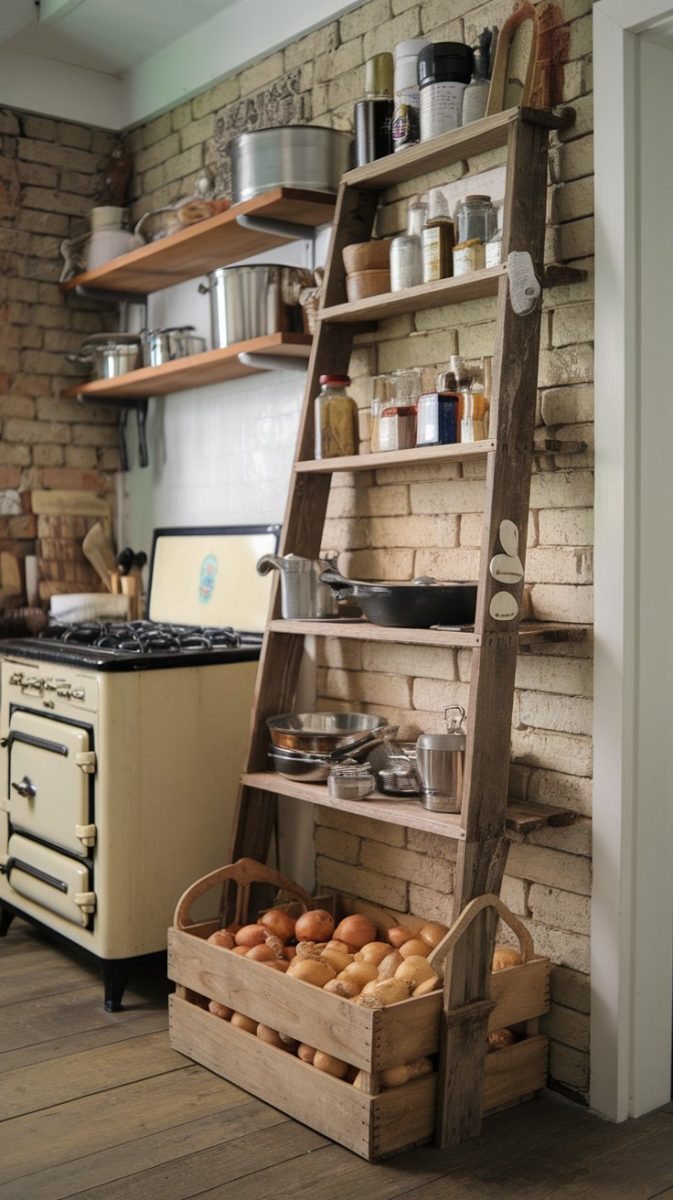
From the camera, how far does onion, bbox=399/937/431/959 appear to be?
8.72ft

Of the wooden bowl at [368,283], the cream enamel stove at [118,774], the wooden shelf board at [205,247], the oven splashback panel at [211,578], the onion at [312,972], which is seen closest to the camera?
the onion at [312,972]

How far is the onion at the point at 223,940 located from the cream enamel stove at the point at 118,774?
1.31 feet

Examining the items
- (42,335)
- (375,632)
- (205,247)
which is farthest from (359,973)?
(42,335)

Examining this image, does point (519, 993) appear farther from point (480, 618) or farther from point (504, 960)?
point (480, 618)

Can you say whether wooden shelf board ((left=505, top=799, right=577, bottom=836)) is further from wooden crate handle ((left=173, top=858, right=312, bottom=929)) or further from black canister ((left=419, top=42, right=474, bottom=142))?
black canister ((left=419, top=42, right=474, bottom=142))

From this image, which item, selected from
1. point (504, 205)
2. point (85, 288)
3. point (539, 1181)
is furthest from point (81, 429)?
point (539, 1181)

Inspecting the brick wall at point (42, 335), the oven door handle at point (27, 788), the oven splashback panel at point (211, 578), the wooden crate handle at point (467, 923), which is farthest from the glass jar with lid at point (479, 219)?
the brick wall at point (42, 335)

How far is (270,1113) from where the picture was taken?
2555 mm

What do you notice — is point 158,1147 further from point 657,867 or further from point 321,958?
point 657,867

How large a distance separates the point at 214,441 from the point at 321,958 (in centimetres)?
191

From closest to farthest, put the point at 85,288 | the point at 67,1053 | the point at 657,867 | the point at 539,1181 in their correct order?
the point at 539,1181 → the point at 657,867 → the point at 67,1053 → the point at 85,288

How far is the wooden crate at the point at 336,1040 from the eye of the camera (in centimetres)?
235

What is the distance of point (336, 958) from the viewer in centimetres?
270

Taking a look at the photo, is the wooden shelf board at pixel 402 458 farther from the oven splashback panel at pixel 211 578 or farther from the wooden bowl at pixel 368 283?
the oven splashback panel at pixel 211 578
